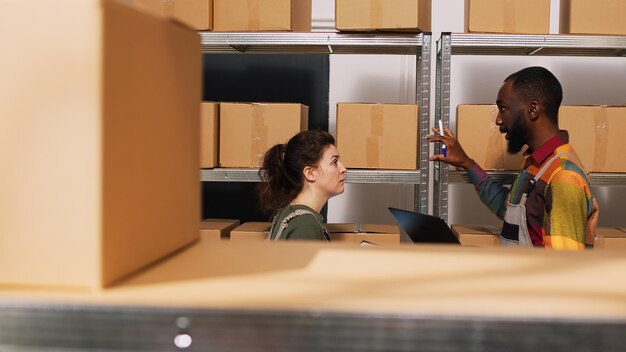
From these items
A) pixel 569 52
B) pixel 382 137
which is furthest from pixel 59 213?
pixel 569 52

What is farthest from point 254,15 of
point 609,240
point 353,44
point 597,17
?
point 609,240

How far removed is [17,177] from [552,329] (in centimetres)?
40

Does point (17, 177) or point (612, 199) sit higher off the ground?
point (17, 177)

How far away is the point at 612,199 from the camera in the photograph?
11.6 ft

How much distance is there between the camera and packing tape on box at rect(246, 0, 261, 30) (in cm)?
275

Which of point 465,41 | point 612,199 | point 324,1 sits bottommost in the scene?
point 612,199

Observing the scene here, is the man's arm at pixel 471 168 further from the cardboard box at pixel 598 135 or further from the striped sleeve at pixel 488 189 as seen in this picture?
the cardboard box at pixel 598 135

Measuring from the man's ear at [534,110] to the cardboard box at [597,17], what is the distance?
38 cm

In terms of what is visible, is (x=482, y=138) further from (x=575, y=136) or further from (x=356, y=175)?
(x=356, y=175)

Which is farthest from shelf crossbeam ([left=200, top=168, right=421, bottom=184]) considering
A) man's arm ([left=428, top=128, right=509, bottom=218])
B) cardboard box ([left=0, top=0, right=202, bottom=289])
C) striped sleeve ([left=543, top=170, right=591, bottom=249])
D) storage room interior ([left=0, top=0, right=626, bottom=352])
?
cardboard box ([left=0, top=0, right=202, bottom=289])

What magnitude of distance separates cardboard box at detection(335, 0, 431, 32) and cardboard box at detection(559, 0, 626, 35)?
59cm

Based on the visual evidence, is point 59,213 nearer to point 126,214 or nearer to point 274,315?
point 126,214

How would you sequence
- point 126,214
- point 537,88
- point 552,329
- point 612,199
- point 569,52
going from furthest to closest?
point 612,199
point 569,52
point 537,88
point 126,214
point 552,329

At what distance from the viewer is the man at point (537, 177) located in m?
2.23
